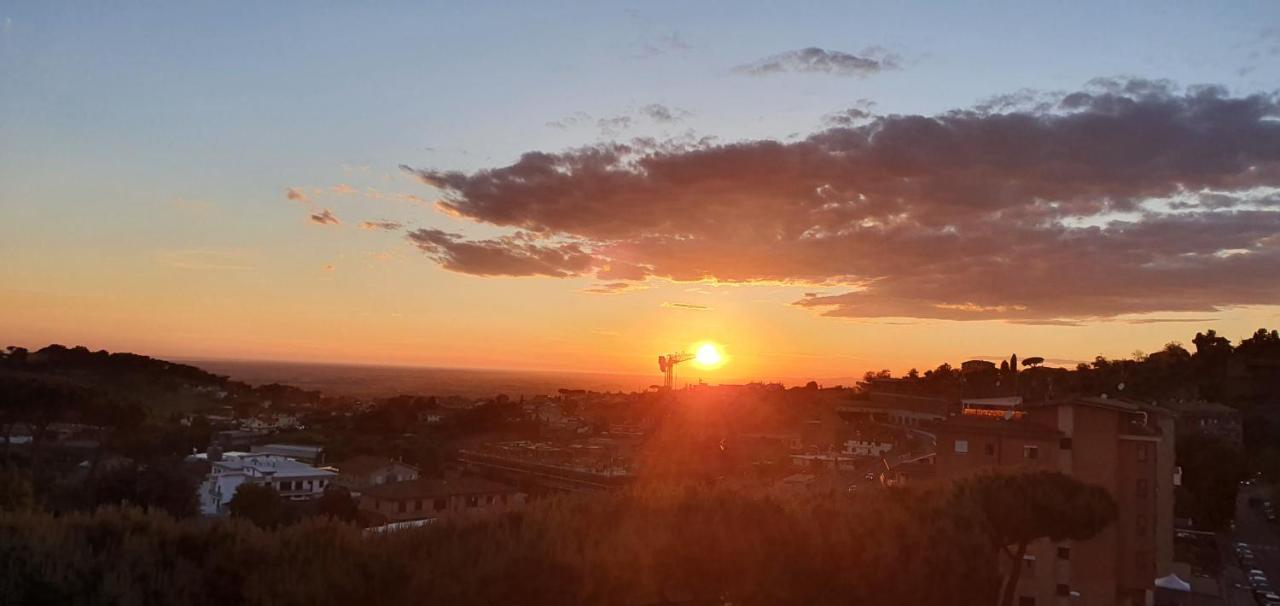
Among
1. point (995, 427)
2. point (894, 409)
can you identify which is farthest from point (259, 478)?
point (894, 409)

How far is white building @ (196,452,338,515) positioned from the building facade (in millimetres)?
17089

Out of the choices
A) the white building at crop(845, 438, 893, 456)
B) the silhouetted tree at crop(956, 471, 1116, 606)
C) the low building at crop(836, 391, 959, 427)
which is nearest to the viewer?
the silhouetted tree at crop(956, 471, 1116, 606)

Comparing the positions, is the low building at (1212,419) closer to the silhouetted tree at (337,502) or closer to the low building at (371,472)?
the low building at (371,472)

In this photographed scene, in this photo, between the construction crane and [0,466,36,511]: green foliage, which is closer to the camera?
[0,466,36,511]: green foliage

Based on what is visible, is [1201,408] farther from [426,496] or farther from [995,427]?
[426,496]

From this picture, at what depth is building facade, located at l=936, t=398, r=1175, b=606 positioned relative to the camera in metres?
16.2

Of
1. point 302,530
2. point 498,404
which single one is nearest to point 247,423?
point 498,404

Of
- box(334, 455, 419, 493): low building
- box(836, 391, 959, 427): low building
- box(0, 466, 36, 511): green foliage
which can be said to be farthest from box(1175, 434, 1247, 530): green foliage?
box(0, 466, 36, 511): green foliage

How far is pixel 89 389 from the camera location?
21.8 m

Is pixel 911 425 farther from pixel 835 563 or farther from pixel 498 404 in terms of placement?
pixel 835 563

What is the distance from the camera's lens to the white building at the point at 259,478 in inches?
899

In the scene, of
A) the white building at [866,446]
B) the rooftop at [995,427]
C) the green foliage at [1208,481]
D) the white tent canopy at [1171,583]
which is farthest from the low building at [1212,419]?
the rooftop at [995,427]

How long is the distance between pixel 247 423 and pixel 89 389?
69.1 ft

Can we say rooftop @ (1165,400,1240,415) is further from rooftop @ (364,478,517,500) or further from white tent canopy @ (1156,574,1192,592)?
rooftop @ (364,478,517,500)
